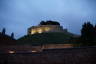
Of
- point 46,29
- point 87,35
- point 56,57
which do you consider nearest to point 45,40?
point 87,35

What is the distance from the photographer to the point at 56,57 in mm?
18703

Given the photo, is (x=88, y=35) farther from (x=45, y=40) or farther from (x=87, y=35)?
(x=45, y=40)

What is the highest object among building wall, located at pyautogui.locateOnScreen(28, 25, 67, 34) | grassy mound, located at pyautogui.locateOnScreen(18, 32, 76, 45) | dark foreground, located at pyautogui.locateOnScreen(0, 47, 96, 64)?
building wall, located at pyautogui.locateOnScreen(28, 25, 67, 34)

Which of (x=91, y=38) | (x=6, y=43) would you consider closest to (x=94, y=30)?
(x=91, y=38)

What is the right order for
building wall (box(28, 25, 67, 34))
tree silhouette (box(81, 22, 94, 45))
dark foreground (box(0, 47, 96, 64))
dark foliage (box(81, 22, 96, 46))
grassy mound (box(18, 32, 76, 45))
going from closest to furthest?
dark foreground (box(0, 47, 96, 64))
dark foliage (box(81, 22, 96, 46))
tree silhouette (box(81, 22, 94, 45))
grassy mound (box(18, 32, 76, 45))
building wall (box(28, 25, 67, 34))

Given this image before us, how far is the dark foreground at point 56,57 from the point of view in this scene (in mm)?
17438

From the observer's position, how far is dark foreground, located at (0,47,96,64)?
17.4 meters

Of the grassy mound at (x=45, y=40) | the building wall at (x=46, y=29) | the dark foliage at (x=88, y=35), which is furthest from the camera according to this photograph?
the building wall at (x=46, y=29)

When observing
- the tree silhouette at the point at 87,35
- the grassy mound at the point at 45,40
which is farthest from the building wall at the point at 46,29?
the tree silhouette at the point at 87,35

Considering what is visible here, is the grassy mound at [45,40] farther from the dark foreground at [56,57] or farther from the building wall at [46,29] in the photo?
the dark foreground at [56,57]

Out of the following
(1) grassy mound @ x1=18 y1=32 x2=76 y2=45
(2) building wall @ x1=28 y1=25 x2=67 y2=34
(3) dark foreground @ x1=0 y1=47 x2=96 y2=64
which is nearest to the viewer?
(3) dark foreground @ x1=0 y1=47 x2=96 y2=64

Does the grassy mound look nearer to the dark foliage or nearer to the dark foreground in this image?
the dark foliage

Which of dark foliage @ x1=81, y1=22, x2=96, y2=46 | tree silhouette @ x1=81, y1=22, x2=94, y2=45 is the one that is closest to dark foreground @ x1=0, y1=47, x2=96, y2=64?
dark foliage @ x1=81, y1=22, x2=96, y2=46

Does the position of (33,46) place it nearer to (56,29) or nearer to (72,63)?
(72,63)
